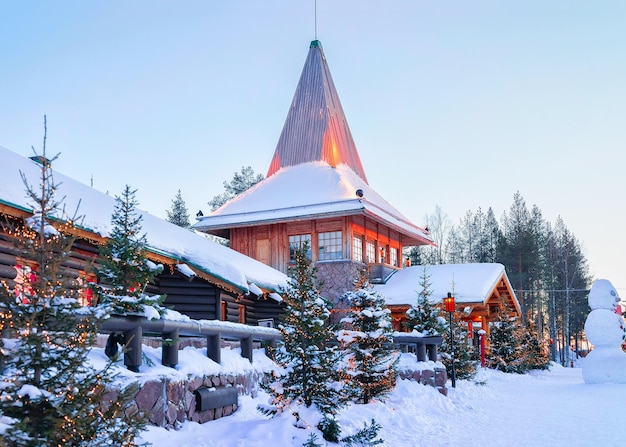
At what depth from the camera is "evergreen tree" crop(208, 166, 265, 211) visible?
49.4 meters

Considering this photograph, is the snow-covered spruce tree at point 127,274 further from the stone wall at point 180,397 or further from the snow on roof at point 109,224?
the snow on roof at point 109,224

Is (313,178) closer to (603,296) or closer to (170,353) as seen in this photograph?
(603,296)

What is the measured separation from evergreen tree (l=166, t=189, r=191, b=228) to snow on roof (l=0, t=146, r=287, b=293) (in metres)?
30.2

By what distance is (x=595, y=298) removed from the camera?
21031 mm

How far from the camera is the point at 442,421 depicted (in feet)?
37.4

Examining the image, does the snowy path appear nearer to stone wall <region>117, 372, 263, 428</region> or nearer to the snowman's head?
stone wall <region>117, 372, 263, 428</region>

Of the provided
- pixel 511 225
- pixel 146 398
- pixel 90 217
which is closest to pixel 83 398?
pixel 146 398

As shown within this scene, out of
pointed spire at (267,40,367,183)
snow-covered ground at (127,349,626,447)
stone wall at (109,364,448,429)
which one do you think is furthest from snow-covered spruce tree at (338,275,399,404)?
pointed spire at (267,40,367,183)

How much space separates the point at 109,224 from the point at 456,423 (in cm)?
762

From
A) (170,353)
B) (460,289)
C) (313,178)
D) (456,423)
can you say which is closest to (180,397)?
(170,353)

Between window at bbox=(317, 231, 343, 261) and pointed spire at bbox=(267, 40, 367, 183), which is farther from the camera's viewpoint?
pointed spire at bbox=(267, 40, 367, 183)

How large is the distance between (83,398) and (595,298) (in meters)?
20.4

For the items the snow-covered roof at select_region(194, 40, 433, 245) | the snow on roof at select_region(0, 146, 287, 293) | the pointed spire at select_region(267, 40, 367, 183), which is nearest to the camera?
the snow on roof at select_region(0, 146, 287, 293)

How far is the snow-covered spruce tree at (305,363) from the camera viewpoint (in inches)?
330
